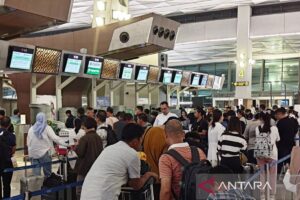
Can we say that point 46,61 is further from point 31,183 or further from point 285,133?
point 285,133

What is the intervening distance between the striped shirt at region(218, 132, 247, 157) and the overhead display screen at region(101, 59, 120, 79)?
251 inches

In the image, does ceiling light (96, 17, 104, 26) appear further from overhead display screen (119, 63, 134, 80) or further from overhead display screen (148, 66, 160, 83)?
overhead display screen (119, 63, 134, 80)

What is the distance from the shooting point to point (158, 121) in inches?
302

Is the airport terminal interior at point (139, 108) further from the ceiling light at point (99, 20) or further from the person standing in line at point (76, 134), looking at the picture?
the ceiling light at point (99, 20)

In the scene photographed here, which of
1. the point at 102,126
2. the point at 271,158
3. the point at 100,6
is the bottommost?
the point at 271,158

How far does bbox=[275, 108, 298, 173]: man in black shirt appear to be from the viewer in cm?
716

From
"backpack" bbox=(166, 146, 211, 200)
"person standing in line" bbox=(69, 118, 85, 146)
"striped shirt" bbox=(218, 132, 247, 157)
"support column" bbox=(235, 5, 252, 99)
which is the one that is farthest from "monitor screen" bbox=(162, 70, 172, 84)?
"backpack" bbox=(166, 146, 211, 200)

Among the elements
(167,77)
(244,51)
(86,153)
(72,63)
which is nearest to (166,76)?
(167,77)

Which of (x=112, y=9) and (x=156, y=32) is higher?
(x=112, y=9)

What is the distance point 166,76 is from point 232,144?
9198mm

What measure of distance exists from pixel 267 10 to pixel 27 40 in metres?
14.6

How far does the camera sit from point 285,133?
721cm

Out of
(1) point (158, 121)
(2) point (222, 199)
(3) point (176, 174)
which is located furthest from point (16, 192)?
(2) point (222, 199)

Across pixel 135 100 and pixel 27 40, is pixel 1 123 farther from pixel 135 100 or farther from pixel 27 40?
pixel 135 100
